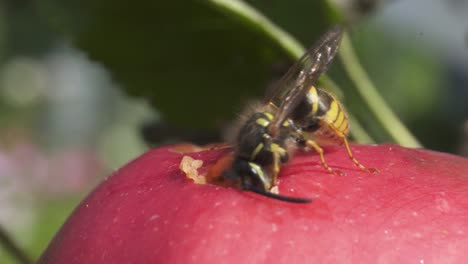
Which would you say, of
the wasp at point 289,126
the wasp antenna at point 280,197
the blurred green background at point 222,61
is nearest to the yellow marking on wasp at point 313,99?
the wasp at point 289,126

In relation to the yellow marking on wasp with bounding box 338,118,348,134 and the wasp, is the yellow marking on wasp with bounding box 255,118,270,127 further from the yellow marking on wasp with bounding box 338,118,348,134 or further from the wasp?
the yellow marking on wasp with bounding box 338,118,348,134

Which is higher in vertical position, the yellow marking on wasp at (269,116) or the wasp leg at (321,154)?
the yellow marking on wasp at (269,116)

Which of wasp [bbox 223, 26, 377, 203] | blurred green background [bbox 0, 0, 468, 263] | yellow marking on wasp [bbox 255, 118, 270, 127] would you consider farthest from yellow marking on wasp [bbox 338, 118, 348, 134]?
blurred green background [bbox 0, 0, 468, 263]

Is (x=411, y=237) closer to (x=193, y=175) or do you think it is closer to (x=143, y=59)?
(x=193, y=175)

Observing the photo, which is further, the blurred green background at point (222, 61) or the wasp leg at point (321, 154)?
the blurred green background at point (222, 61)

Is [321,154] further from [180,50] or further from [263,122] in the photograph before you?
[180,50]

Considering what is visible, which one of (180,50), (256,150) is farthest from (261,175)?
(180,50)

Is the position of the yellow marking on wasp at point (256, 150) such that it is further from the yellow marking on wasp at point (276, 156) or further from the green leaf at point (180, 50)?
the green leaf at point (180, 50)
